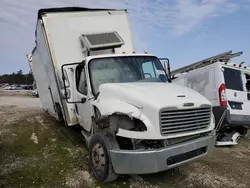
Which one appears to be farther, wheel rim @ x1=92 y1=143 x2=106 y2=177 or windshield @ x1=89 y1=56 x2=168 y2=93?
windshield @ x1=89 y1=56 x2=168 y2=93

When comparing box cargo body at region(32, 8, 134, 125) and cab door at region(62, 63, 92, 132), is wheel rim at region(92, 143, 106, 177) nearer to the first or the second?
cab door at region(62, 63, 92, 132)

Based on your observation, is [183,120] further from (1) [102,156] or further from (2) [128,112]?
(1) [102,156]

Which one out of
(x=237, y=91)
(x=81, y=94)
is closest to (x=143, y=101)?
(x=81, y=94)

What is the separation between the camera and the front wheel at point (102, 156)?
4.28 m

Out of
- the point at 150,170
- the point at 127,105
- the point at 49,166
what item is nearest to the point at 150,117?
the point at 127,105

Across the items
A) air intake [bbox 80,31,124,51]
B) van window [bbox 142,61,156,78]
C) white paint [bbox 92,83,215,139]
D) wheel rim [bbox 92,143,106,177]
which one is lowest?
wheel rim [bbox 92,143,106,177]

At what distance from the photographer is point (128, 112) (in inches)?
161

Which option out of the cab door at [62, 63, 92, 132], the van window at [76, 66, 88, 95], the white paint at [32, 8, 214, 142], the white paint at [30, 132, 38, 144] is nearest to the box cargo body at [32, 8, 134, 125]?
the white paint at [32, 8, 214, 142]

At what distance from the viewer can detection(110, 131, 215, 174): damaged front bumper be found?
12.7 ft

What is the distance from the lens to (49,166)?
545 cm

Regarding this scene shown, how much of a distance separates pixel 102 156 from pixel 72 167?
1269 mm

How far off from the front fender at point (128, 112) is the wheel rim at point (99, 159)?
1.82ft

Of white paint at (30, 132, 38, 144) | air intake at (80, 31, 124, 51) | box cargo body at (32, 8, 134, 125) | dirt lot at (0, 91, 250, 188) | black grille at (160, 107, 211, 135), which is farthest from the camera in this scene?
white paint at (30, 132, 38, 144)

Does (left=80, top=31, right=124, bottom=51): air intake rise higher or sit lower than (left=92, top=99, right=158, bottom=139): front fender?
higher
